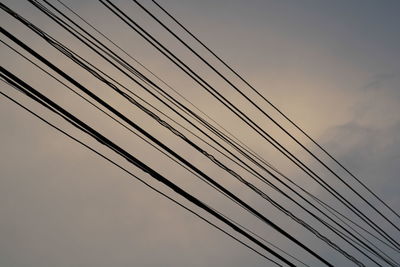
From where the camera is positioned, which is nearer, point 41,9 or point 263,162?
point 41,9

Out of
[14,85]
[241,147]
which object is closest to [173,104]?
[241,147]

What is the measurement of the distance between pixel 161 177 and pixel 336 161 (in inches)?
182

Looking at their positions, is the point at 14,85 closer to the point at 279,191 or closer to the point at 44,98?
the point at 44,98

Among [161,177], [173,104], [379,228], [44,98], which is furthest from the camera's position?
[379,228]

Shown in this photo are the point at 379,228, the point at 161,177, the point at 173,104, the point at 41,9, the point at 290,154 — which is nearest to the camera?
the point at 161,177

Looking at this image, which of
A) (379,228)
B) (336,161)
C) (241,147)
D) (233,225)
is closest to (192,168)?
(233,225)

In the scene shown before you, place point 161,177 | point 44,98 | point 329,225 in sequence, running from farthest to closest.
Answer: point 329,225, point 161,177, point 44,98

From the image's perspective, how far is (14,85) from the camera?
4.52 m

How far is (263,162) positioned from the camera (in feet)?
25.2

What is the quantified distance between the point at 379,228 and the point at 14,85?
813 centimetres

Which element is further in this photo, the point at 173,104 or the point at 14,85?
the point at 173,104

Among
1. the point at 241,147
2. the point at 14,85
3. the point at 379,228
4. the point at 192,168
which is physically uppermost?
the point at 379,228

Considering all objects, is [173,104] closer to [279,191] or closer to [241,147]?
[241,147]

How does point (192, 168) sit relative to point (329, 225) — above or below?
below
